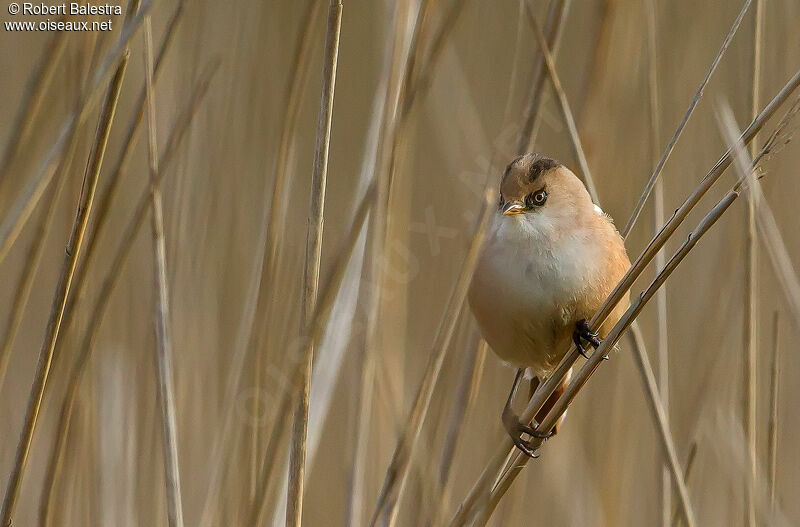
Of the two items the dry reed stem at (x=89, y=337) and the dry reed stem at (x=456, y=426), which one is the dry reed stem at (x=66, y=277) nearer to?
the dry reed stem at (x=89, y=337)

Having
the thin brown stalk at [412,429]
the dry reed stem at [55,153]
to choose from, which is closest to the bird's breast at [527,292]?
the thin brown stalk at [412,429]

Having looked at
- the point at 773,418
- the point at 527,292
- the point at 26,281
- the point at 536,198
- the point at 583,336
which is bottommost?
the point at 773,418

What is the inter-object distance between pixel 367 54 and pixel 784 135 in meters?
2.47

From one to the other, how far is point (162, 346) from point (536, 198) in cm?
92

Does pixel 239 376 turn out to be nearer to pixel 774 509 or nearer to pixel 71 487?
pixel 71 487

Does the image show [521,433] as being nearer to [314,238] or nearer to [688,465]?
[688,465]

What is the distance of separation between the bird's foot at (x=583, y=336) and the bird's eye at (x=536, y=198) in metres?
0.29

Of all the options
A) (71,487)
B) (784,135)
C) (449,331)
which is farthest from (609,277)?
(71,487)

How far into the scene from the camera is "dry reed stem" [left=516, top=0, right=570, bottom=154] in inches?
72.1

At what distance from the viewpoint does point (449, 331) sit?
5.88ft

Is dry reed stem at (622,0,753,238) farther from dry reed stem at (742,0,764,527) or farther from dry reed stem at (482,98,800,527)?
dry reed stem at (742,0,764,527)

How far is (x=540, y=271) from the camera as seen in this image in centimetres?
193

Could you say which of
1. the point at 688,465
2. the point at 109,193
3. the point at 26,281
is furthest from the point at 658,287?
the point at 26,281

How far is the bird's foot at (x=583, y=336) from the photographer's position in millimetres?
1888
